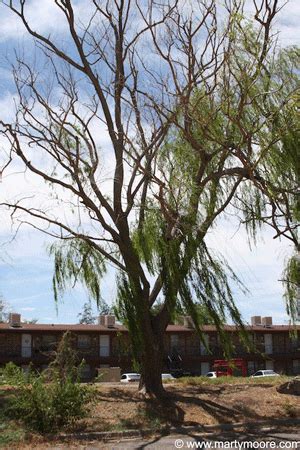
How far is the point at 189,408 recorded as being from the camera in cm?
1370

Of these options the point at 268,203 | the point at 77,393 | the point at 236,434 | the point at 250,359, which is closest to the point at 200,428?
the point at 236,434

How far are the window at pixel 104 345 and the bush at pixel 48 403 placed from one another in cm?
3749

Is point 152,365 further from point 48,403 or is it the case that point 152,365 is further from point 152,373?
point 48,403

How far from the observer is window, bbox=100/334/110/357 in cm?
4897

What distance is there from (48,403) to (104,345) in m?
38.2

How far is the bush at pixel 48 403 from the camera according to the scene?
11.5 m

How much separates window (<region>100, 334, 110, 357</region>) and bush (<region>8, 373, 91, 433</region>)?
123ft

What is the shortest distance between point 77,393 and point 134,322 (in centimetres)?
343

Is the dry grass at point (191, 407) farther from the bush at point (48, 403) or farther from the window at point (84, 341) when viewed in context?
the window at point (84, 341)

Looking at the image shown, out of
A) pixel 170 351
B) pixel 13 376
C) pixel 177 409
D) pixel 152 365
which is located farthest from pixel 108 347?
pixel 13 376

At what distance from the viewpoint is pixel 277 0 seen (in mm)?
12711

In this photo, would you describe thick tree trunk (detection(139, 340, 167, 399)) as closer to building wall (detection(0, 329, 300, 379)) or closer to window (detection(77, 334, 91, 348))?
building wall (detection(0, 329, 300, 379))

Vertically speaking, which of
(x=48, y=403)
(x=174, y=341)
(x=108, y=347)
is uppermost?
(x=174, y=341)

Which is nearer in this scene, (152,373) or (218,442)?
(218,442)
